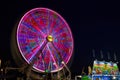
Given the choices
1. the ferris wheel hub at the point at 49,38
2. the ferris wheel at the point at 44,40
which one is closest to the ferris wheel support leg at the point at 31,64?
the ferris wheel at the point at 44,40

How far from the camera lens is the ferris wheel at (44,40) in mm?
17312

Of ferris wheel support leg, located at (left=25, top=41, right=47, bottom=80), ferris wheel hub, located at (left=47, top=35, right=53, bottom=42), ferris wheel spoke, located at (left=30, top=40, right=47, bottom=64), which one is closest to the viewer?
ferris wheel support leg, located at (left=25, top=41, right=47, bottom=80)

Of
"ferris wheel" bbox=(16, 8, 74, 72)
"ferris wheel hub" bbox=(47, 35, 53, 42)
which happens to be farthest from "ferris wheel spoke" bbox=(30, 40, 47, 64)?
"ferris wheel hub" bbox=(47, 35, 53, 42)

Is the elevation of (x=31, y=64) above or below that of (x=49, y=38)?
below

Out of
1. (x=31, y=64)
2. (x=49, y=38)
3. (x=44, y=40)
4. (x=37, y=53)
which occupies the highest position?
(x=49, y=38)

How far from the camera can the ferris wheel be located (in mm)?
17312

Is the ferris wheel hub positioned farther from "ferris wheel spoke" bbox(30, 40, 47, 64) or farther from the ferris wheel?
"ferris wheel spoke" bbox(30, 40, 47, 64)

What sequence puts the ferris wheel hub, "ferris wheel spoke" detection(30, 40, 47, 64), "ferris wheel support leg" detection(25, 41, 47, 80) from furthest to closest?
the ferris wheel hub < "ferris wheel spoke" detection(30, 40, 47, 64) < "ferris wheel support leg" detection(25, 41, 47, 80)

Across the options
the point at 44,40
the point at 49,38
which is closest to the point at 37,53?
the point at 44,40

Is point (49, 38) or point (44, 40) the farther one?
point (49, 38)

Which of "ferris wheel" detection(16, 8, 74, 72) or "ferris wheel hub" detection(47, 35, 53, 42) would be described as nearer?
"ferris wheel" detection(16, 8, 74, 72)

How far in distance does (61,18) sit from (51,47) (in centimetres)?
281

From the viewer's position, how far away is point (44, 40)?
19.2 meters

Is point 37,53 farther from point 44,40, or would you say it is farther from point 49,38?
point 49,38
